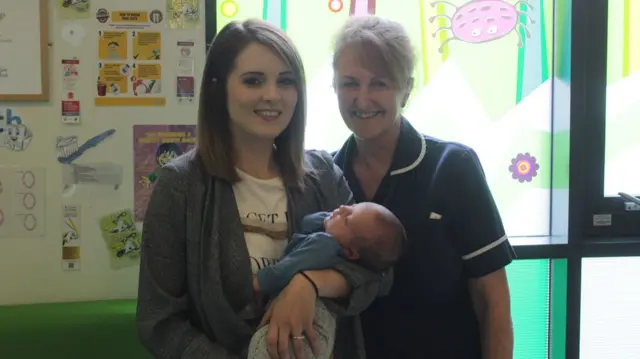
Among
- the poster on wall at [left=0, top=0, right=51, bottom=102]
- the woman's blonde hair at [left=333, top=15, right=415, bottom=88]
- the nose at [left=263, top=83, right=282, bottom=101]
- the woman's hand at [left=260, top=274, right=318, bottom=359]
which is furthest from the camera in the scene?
the poster on wall at [left=0, top=0, right=51, bottom=102]

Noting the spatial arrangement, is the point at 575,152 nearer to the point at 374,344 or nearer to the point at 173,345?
the point at 374,344

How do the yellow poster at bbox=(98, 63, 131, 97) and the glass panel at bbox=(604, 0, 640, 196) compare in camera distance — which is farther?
the glass panel at bbox=(604, 0, 640, 196)

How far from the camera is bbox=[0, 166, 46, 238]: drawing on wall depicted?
6.57 feet

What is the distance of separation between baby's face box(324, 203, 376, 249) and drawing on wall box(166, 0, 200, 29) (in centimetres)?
98

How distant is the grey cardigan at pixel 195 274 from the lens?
53.7 inches

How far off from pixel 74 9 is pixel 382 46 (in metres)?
1.08

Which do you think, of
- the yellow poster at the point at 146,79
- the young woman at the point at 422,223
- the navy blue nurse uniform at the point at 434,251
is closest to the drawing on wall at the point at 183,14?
the yellow poster at the point at 146,79

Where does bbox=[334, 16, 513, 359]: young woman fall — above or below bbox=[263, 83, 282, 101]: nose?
below

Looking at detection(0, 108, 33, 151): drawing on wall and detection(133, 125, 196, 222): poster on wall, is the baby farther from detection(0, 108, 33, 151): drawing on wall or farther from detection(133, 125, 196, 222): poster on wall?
detection(0, 108, 33, 151): drawing on wall

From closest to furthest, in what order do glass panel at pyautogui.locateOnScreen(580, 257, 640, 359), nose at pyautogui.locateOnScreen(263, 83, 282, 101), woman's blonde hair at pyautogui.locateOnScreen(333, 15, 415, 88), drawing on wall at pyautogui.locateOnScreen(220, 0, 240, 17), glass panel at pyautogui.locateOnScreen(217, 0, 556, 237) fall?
nose at pyautogui.locateOnScreen(263, 83, 282, 101) < woman's blonde hair at pyautogui.locateOnScreen(333, 15, 415, 88) < drawing on wall at pyautogui.locateOnScreen(220, 0, 240, 17) < glass panel at pyautogui.locateOnScreen(217, 0, 556, 237) < glass panel at pyautogui.locateOnScreen(580, 257, 640, 359)

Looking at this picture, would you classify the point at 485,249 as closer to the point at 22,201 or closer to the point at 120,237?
the point at 120,237

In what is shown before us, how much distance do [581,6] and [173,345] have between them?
76.4 inches

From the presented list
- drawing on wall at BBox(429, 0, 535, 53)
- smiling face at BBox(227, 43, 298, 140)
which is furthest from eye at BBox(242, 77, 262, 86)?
drawing on wall at BBox(429, 0, 535, 53)

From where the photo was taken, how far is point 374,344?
1677 millimetres
